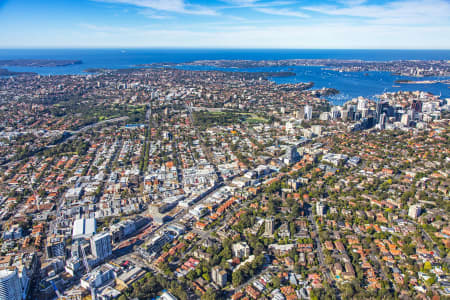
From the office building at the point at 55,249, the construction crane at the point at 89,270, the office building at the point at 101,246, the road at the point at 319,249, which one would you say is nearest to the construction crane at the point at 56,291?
the construction crane at the point at 89,270

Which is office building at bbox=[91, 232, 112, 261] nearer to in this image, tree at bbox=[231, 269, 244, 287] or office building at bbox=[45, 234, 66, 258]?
office building at bbox=[45, 234, 66, 258]

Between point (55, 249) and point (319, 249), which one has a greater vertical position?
point (55, 249)

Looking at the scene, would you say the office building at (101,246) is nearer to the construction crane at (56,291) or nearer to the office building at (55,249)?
the office building at (55,249)

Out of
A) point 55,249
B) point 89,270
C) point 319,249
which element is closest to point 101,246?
point 89,270

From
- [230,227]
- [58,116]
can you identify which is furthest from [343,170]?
[58,116]

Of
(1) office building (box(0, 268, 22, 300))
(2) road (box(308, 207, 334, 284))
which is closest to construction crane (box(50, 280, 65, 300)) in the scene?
(1) office building (box(0, 268, 22, 300))

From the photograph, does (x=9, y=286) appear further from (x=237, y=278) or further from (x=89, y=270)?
(x=237, y=278)
